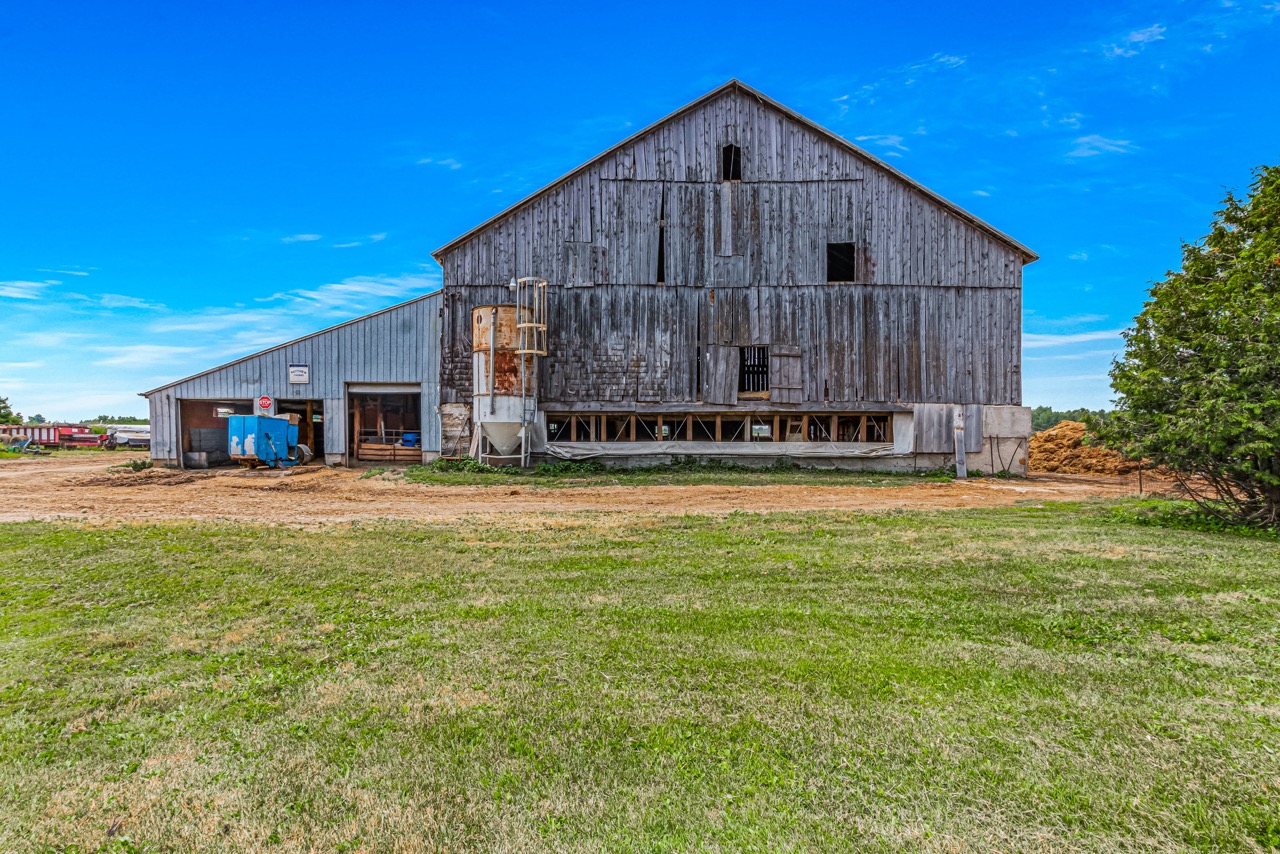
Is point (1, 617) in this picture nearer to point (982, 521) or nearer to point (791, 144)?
point (982, 521)

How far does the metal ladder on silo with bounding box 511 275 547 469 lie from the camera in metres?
22.2

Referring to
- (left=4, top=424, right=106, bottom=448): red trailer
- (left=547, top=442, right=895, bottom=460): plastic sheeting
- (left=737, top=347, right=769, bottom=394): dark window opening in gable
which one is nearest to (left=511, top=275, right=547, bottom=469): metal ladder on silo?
(left=547, top=442, right=895, bottom=460): plastic sheeting

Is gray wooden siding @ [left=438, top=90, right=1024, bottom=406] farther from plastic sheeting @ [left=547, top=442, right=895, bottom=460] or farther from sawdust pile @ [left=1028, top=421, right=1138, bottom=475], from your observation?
sawdust pile @ [left=1028, top=421, right=1138, bottom=475]

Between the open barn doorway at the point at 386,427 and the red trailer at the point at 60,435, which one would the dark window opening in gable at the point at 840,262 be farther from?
the red trailer at the point at 60,435

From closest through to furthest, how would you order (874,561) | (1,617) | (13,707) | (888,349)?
(13,707), (1,617), (874,561), (888,349)

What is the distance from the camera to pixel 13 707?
4.31 metres

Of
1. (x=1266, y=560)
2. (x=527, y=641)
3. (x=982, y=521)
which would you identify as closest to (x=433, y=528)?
(x=527, y=641)

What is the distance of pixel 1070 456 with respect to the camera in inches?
1097

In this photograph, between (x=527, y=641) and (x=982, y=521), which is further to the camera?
(x=982, y=521)

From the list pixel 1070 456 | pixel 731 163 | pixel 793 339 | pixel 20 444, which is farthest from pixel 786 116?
pixel 20 444

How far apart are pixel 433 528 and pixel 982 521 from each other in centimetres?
955

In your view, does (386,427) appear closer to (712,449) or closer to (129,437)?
(712,449)

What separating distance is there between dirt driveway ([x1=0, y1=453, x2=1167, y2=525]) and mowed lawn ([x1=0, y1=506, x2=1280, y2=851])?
19.2ft

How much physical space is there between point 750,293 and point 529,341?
7656 millimetres
